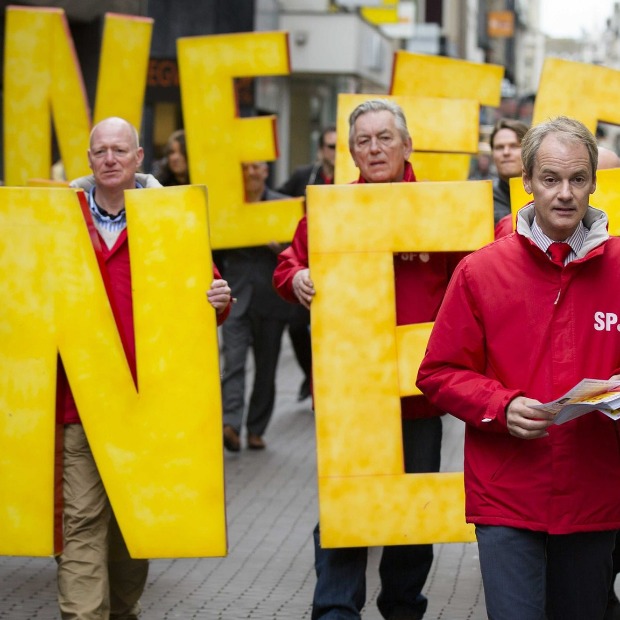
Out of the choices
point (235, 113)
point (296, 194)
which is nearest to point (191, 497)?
point (235, 113)

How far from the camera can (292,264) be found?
19.1ft

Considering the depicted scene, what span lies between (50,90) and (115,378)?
317 cm

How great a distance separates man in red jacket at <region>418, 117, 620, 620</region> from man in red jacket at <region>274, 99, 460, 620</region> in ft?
5.04

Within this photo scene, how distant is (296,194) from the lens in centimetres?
1166

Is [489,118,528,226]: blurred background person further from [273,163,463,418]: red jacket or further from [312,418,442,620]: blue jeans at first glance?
[312,418,442,620]: blue jeans

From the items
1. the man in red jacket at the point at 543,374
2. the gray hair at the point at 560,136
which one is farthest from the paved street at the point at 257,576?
the gray hair at the point at 560,136

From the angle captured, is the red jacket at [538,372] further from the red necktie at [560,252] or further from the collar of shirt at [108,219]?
the collar of shirt at [108,219]

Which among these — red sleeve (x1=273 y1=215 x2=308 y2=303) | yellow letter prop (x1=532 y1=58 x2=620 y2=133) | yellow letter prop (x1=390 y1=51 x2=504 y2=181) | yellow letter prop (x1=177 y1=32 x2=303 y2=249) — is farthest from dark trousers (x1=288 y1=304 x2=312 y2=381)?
red sleeve (x1=273 y1=215 x2=308 y2=303)

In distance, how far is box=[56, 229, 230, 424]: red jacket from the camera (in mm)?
5660

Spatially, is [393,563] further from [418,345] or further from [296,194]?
[296,194]

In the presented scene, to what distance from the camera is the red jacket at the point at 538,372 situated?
13.2 feet

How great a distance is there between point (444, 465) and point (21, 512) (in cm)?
454

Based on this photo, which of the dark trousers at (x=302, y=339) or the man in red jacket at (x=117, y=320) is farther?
the dark trousers at (x=302, y=339)

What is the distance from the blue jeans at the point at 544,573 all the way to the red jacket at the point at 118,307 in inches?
77.2
